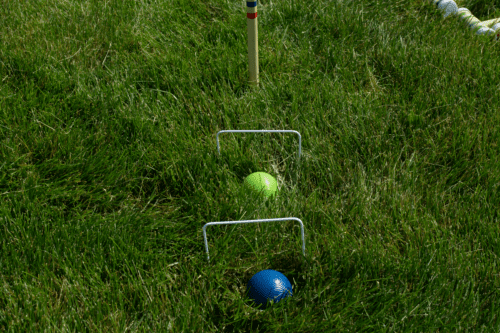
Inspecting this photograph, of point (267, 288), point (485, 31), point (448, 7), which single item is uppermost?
point (448, 7)

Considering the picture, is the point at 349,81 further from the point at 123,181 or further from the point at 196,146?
the point at 123,181

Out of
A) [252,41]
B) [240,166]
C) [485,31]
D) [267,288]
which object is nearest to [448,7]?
[485,31]

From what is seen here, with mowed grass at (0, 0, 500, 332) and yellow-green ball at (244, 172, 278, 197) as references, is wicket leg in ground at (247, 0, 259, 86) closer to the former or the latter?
mowed grass at (0, 0, 500, 332)

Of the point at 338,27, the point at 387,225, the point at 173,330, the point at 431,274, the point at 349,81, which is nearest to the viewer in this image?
the point at 173,330

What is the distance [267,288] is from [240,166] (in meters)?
0.87

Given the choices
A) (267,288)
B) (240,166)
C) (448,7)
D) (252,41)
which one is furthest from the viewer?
(448,7)

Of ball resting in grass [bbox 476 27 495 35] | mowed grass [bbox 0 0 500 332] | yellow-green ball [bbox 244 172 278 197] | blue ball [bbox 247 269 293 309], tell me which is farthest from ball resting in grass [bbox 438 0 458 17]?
blue ball [bbox 247 269 293 309]

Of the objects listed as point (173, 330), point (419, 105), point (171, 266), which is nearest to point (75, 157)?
point (171, 266)

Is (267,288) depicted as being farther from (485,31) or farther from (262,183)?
(485,31)

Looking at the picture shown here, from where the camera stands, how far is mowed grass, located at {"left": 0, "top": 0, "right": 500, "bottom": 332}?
79.5 inches

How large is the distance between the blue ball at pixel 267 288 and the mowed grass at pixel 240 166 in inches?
1.8

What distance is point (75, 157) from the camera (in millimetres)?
2602

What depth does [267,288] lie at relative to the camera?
1.96m

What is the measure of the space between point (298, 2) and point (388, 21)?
27.5 inches
